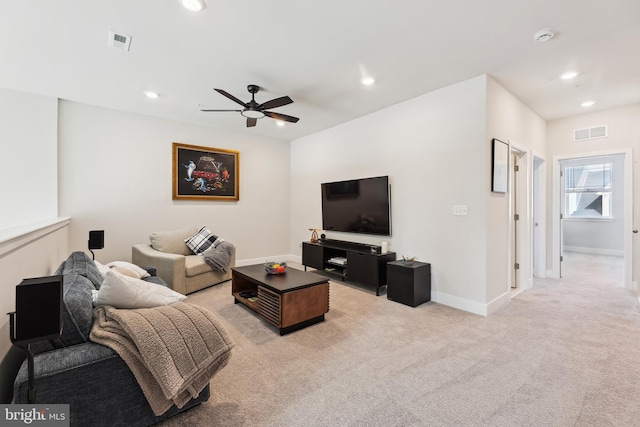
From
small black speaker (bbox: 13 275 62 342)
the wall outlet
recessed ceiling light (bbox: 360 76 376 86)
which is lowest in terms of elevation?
small black speaker (bbox: 13 275 62 342)

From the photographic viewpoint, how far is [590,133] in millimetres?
4352

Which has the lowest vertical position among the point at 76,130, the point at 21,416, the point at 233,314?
the point at 233,314

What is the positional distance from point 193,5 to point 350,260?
340cm

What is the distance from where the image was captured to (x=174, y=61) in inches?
114

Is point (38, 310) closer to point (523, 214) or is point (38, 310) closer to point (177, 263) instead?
point (177, 263)

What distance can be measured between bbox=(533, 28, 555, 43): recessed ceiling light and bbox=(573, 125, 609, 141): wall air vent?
2877mm

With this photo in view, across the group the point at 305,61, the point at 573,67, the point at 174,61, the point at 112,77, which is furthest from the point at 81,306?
the point at 573,67

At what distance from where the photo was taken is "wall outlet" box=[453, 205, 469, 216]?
3336 mm

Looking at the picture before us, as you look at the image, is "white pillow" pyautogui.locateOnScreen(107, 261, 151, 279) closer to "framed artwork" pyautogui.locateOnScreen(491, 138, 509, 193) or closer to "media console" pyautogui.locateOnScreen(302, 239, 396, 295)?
"media console" pyautogui.locateOnScreen(302, 239, 396, 295)

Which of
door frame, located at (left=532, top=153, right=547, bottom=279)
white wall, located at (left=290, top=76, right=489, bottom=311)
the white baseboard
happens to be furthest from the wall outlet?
the white baseboard

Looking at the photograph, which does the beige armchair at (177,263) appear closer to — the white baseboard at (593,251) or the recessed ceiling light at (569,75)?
the recessed ceiling light at (569,75)

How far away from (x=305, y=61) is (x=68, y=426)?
3137mm

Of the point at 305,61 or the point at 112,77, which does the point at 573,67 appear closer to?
the point at 305,61

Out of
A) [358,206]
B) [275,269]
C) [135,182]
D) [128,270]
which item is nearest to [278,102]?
[275,269]
